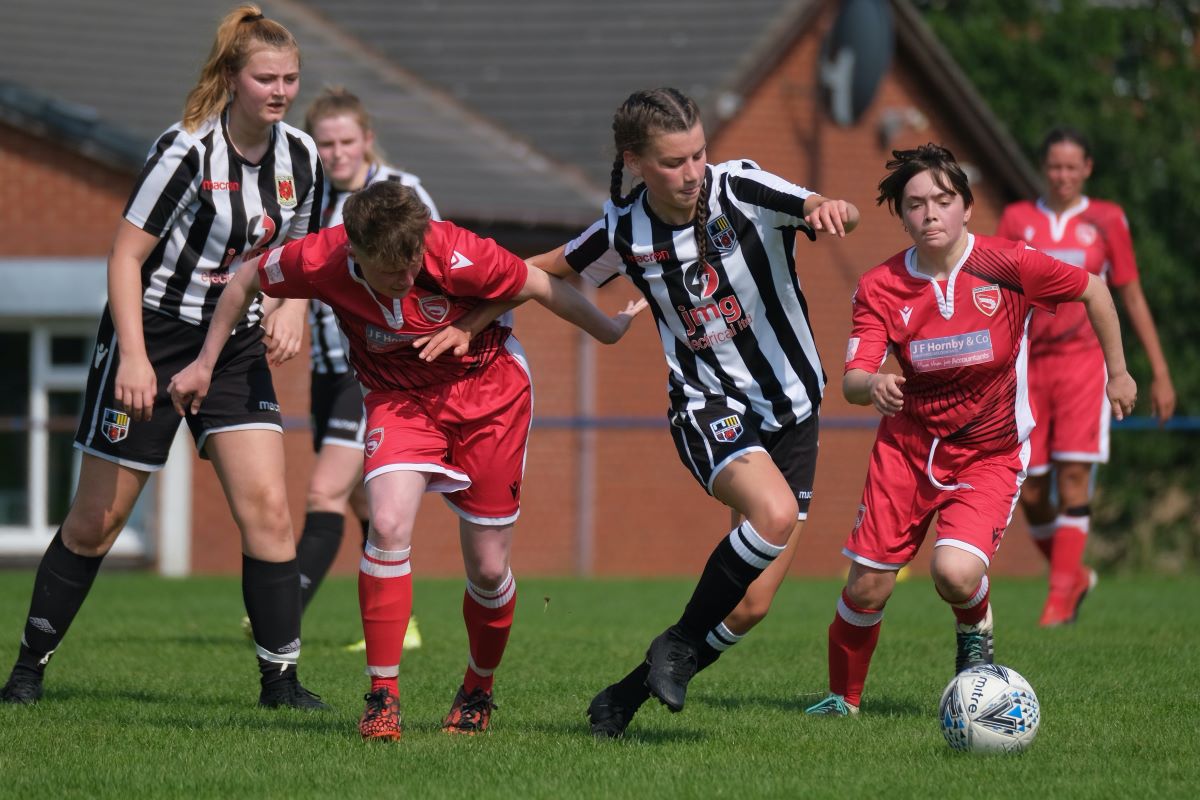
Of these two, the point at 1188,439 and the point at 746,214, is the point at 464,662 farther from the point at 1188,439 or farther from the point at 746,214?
the point at 1188,439

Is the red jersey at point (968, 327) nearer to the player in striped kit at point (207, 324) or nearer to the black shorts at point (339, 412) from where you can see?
the player in striped kit at point (207, 324)

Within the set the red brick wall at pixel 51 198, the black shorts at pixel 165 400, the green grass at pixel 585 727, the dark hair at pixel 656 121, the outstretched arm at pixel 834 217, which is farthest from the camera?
the red brick wall at pixel 51 198

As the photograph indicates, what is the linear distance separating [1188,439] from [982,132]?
4939mm

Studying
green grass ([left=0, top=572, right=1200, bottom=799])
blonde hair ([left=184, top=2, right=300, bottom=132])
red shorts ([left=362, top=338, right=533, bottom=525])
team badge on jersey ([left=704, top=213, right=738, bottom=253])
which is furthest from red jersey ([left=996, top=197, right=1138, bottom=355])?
blonde hair ([left=184, top=2, right=300, bottom=132])

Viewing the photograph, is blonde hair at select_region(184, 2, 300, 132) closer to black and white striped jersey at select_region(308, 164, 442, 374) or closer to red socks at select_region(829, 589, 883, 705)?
black and white striped jersey at select_region(308, 164, 442, 374)

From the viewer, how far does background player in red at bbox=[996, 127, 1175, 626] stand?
29.9 feet

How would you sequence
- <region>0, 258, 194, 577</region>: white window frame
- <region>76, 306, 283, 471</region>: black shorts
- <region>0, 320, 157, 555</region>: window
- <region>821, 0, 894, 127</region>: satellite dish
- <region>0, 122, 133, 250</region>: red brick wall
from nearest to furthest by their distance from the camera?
<region>76, 306, 283, 471</region>: black shorts < <region>0, 258, 194, 577</region>: white window frame < <region>0, 122, 133, 250</region>: red brick wall < <region>0, 320, 157, 555</region>: window < <region>821, 0, 894, 127</region>: satellite dish

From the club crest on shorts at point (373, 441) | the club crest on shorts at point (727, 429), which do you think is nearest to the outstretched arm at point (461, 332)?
the club crest on shorts at point (373, 441)

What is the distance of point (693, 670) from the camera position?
A: 5332 mm

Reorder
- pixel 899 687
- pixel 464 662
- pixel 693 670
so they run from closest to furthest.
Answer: pixel 693 670
pixel 899 687
pixel 464 662

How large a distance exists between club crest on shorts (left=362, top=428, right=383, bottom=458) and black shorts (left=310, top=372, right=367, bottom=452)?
2.54 meters

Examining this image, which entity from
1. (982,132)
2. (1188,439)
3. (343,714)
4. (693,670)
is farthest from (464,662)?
(1188,439)

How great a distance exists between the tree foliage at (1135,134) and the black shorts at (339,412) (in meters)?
15.0

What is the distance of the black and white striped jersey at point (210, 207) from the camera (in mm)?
5918
